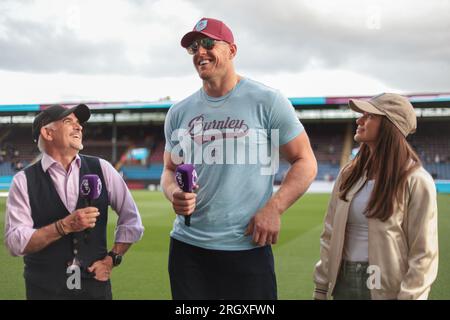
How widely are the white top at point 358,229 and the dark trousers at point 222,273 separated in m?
0.37

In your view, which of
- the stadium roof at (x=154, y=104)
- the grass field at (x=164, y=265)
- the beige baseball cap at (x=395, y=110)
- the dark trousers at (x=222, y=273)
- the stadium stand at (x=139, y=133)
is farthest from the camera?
the grass field at (x=164, y=265)

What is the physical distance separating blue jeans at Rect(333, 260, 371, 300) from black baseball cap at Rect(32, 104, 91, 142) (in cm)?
131

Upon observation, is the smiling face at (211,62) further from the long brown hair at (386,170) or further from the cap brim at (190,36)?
the long brown hair at (386,170)

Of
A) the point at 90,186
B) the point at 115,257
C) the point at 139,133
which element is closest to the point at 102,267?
the point at 115,257

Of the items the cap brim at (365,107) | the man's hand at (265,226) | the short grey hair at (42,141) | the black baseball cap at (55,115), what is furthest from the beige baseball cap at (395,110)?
the short grey hair at (42,141)

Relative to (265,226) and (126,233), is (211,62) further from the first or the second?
(126,233)

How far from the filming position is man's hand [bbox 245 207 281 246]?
6.56 ft

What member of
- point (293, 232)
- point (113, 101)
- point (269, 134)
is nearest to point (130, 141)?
point (113, 101)

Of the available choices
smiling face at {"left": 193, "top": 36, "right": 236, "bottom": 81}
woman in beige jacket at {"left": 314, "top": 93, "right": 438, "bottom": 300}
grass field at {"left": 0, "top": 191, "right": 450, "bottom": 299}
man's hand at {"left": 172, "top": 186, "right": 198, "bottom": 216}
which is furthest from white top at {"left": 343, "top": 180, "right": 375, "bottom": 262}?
grass field at {"left": 0, "top": 191, "right": 450, "bottom": 299}

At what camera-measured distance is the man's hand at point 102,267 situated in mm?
2268

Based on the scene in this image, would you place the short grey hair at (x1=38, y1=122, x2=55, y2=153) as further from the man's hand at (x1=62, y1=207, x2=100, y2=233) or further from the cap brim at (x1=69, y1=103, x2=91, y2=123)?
the man's hand at (x1=62, y1=207, x2=100, y2=233)

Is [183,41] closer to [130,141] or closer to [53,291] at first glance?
[53,291]

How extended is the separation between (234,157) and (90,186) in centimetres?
62

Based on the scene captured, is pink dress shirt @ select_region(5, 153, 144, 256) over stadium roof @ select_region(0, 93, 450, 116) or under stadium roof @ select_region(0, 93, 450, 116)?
under
